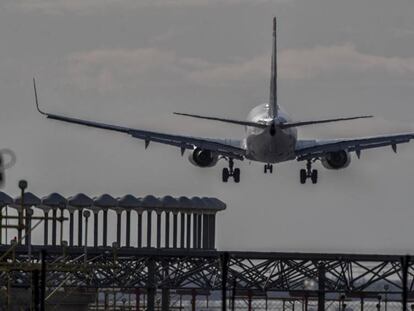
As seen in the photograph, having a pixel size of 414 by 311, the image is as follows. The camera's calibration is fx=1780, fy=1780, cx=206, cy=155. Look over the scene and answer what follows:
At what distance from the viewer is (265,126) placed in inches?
5920

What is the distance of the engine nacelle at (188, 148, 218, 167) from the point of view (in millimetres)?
162500

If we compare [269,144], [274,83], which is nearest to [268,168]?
[269,144]

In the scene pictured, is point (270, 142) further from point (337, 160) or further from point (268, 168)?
point (337, 160)

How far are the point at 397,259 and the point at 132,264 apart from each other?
2343 centimetres

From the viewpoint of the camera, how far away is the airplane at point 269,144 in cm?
15000

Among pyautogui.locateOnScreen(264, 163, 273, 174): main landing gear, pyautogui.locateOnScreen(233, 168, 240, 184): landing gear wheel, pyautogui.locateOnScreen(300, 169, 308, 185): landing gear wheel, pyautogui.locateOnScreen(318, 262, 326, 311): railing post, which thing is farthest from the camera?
pyautogui.locateOnScreen(300, 169, 308, 185): landing gear wheel

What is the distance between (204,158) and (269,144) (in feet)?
48.3

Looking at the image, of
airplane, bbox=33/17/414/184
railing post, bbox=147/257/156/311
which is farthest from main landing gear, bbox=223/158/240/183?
railing post, bbox=147/257/156/311

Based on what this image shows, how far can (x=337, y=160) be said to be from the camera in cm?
16212

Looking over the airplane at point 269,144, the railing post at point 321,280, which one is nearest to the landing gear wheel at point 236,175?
the airplane at point 269,144

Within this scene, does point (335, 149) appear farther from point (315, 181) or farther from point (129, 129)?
point (129, 129)

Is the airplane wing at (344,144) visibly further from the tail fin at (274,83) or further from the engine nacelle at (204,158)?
the engine nacelle at (204,158)

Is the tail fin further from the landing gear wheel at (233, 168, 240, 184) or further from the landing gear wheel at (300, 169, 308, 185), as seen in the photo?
the landing gear wheel at (300, 169, 308, 185)

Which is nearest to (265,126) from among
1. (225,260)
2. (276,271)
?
(276,271)
